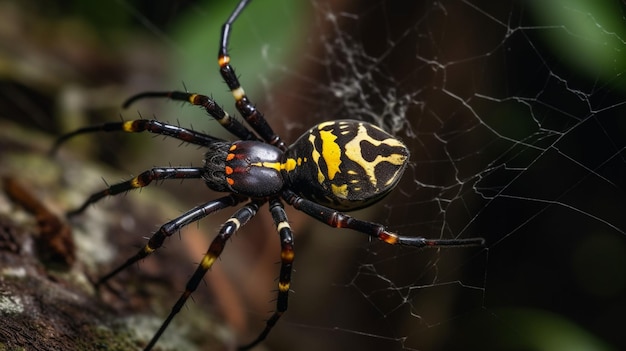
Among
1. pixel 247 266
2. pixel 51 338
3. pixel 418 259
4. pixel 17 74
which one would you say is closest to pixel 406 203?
pixel 418 259

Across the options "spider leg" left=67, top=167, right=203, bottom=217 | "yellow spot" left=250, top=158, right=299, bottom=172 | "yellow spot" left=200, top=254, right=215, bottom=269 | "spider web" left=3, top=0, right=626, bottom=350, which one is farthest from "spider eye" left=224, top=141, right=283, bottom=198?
"spider web" left=3, top=0, right=626, bottom=350

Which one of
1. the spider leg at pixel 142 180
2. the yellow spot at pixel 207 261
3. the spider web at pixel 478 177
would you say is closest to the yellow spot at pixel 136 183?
the spider leg at pixel 142 180

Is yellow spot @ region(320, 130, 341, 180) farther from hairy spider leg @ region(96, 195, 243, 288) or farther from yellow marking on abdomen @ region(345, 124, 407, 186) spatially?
hairy spider leg @ region(96, 195, 243, 288)

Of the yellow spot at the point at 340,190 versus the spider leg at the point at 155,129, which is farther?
the spider leg at the point at 155,129

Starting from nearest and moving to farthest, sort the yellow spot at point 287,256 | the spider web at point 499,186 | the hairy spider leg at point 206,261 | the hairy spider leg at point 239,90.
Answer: the hairy spider leg at point 206,261, the yellow spot at point 287,256, the spider web at point 499,186, the hairy spider leg at point 239,90

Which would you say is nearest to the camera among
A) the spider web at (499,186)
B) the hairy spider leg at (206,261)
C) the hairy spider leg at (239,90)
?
the hairy spider leg at (206,261)

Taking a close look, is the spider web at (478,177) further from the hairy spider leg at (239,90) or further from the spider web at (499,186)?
the hairy spider leg at (239,90)

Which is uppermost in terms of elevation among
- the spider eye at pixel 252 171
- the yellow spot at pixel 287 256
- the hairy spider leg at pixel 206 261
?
the spider eye at pixel 252 171

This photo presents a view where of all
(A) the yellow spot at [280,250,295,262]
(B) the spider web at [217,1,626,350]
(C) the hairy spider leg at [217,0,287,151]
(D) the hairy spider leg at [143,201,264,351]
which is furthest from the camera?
(C) the hairy spider leg at [217,0,287,151]

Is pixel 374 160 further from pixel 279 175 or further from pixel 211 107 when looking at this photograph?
pixel 211 107
